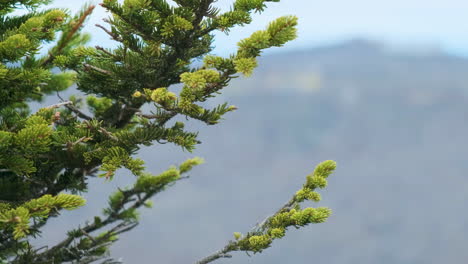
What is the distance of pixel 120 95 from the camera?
7.70m

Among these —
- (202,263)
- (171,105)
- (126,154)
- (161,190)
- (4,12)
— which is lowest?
(202,263)

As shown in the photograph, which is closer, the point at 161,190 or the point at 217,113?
the point at 217,113

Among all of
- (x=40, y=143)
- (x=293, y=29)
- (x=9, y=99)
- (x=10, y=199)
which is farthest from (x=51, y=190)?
(x=293, y=29)

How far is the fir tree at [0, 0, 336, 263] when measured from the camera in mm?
5969

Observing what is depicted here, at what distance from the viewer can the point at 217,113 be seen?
20.9 ft

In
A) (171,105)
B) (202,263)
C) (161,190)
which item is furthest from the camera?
(161,190)

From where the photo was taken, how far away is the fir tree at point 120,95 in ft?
19.6

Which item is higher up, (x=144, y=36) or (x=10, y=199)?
(x=144, y=36)

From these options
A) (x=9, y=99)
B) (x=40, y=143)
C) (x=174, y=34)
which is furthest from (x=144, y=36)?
(x=9, y=99)

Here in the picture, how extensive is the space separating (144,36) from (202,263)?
114 inches

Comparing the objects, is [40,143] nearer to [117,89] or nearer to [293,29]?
[117,89]

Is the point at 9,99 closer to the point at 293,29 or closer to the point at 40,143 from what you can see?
the point at 40,143

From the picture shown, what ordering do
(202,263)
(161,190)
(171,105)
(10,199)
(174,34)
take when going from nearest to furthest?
(171,105) < (174,34) < (202,263) < (10,199) < (161,190)

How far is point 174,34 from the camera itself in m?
6.77
